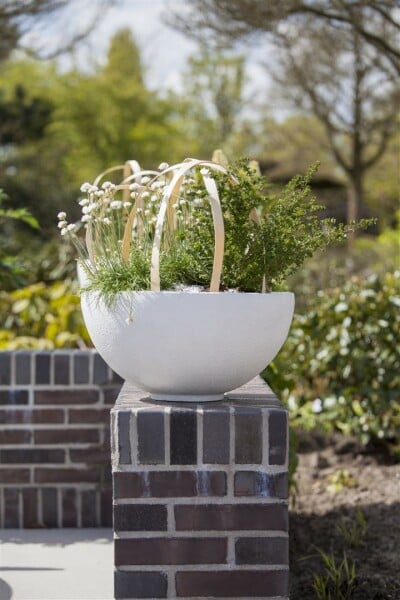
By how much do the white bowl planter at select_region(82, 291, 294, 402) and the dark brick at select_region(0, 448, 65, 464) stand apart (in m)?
1.08

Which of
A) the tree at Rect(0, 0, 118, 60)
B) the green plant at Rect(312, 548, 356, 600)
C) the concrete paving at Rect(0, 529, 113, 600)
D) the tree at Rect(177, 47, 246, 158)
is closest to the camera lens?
the concrete paving at Rect(0, 529, 113, 600)

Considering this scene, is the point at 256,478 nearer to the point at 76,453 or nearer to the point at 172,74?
the point at 76,453

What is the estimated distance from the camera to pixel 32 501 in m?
2.90

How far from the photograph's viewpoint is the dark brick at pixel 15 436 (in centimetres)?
289

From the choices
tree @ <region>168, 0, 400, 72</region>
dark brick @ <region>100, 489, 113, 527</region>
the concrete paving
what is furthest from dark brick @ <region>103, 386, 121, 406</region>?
tree @ <region>168, 0, 400, 72</region>

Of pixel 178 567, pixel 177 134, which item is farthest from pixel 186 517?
pixel 177 134

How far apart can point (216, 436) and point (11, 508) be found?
1444 mm

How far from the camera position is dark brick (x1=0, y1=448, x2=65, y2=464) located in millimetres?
2891

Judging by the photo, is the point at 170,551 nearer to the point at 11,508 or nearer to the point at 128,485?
the point at 128,485

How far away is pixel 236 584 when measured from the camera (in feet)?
5.81

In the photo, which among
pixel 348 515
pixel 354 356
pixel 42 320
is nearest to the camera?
pixel 348 515

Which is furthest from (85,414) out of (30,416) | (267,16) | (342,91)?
(342,91)

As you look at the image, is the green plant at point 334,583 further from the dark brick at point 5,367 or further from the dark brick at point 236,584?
the dark brick at point 5,367

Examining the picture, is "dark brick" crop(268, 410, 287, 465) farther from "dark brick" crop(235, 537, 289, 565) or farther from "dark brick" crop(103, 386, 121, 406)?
"dark brick" crop(103, 386, 121, 406)
